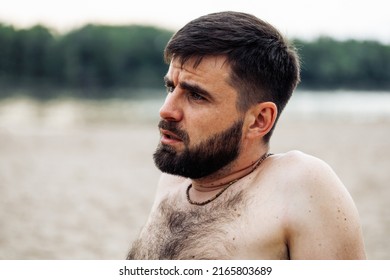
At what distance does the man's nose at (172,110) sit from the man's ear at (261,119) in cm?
26

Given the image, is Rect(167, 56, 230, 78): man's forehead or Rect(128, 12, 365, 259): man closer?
Rect(128, 12, 365, 259): man

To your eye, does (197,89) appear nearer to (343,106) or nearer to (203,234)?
(203,234)

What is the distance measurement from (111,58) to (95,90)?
239cm

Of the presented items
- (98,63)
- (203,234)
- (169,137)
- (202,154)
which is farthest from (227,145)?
(98,63)

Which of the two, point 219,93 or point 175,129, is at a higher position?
point 219,93

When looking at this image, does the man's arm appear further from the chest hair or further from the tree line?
the tree line

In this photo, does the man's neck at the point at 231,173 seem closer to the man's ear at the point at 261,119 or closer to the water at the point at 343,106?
the man's ear at the point at 261,119

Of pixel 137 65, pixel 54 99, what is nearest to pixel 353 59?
pixel 54 99

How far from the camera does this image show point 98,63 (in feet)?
103

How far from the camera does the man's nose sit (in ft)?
5.57

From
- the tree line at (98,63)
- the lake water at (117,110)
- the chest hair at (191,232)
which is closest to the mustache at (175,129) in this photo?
the chest hair at (191,232)

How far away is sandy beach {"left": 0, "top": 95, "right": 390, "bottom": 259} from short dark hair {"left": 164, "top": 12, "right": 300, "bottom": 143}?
3.77 m

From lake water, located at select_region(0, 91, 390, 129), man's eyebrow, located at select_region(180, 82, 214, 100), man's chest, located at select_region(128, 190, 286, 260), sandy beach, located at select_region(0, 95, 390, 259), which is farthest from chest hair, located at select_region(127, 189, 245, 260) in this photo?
lake water, located at select_region(0, 91, 390, 129)

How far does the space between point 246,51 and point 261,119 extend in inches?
9.9
